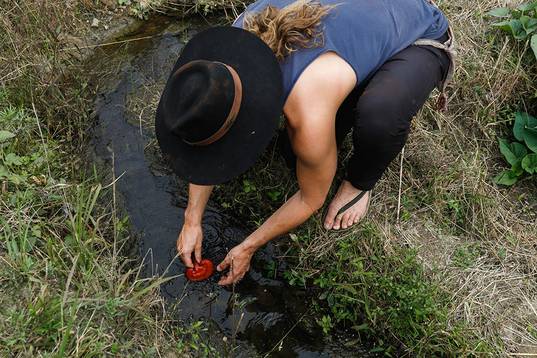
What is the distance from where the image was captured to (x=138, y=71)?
322 cm

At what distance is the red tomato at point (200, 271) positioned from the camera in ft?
7.99

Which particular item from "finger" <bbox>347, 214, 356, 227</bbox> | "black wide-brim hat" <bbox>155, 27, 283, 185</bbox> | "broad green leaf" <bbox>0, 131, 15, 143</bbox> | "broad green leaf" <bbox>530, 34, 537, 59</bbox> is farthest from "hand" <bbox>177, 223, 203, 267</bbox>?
"broad green leaf" <bbox>530, 34, 537, 59</bbox>

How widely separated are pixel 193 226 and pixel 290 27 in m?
0.93

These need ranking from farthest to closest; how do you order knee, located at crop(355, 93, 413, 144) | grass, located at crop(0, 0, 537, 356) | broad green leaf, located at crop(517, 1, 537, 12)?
1. broad green leaf, located at crop(517, 1, 537, 12)
2. knee, located at crop(355, 93, 413, 144)
3. grass, located at crop(0, 0, 537, 356)

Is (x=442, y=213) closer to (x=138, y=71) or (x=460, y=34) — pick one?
(x=460, y=34)

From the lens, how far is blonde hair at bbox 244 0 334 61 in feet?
6.35

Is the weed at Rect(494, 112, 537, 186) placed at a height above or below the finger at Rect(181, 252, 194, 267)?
above

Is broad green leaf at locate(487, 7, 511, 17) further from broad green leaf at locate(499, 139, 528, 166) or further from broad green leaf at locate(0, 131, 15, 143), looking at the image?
broad green leaf at locate(0, 131, 15, 143)

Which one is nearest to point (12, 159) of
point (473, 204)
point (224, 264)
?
point (224, 264)

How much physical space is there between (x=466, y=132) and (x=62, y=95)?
217 centimetres

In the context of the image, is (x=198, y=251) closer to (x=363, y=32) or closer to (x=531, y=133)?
(x=363, y=32)

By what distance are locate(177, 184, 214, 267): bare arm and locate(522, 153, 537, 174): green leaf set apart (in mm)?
1713

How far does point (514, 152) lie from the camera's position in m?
3.04

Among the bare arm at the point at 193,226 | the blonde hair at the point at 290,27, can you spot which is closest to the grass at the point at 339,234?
the bare arm at the point at 193,226
